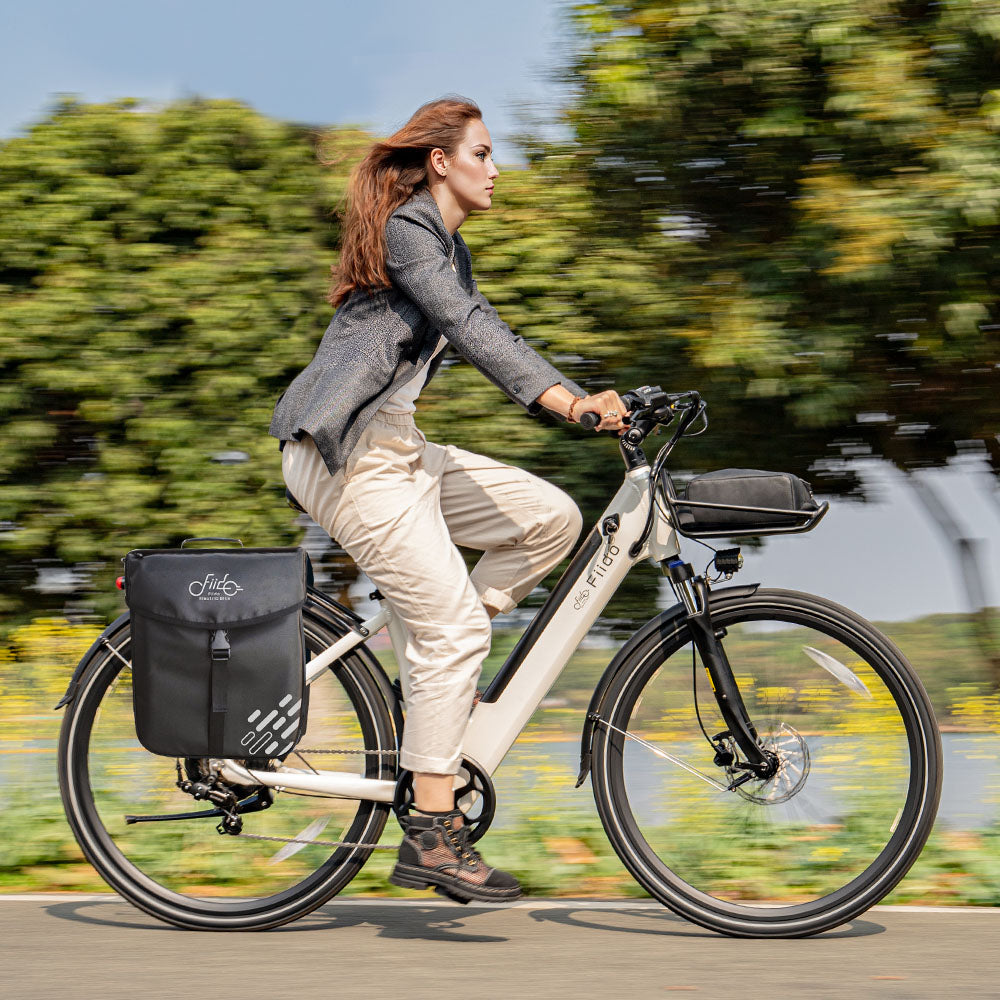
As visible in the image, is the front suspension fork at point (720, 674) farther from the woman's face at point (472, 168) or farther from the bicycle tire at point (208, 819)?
the woman's face at point (472, 168)

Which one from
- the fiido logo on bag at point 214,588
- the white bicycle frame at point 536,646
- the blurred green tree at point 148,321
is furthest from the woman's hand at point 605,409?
the blurred green tree at point 148,321

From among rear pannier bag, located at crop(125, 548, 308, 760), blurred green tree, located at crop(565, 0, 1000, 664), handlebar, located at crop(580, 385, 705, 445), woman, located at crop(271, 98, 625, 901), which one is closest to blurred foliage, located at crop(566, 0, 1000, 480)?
blurred green tree, located at crop(565, 0, 1000, 664)

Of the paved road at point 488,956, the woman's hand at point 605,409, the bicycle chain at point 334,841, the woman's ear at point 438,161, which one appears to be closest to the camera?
the paved road at point 488,956

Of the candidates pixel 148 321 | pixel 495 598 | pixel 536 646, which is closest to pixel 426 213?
→ pixel 495 598

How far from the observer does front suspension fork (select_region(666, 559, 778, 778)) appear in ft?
12.5

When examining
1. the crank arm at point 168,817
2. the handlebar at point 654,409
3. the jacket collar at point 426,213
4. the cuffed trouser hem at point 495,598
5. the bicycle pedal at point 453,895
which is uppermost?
the jacket collar at point 426,213

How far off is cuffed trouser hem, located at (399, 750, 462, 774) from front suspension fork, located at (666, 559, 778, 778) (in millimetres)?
716

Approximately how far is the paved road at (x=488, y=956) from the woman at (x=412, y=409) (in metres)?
0.23

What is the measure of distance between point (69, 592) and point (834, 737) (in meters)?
4.48

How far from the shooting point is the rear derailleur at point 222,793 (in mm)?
3949

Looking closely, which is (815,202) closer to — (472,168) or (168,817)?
(472,168)

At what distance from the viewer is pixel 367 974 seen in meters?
3.48

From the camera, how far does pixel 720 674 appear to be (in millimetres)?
3811

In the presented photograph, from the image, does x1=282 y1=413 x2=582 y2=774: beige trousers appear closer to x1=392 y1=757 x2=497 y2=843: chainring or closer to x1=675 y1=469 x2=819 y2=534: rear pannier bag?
x1=392 y1=757 x2=497 y2=843: chainring
